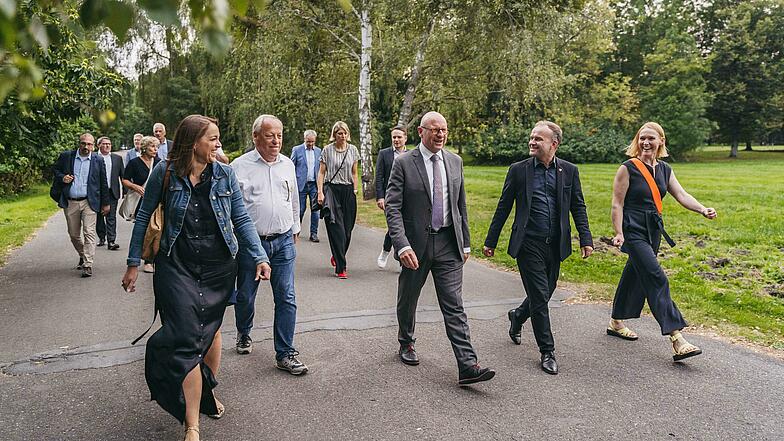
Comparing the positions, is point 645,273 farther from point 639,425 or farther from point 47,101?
point 47,101

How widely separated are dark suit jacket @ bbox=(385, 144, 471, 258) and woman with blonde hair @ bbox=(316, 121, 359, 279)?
3.76 m

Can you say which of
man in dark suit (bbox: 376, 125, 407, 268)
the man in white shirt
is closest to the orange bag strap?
the man in white shirt

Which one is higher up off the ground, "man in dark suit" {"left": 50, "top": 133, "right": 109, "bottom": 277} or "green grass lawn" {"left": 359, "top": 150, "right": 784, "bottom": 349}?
"man in dark suit" {"left": 50, "top": 133, "right": 109, "bottom": 277}

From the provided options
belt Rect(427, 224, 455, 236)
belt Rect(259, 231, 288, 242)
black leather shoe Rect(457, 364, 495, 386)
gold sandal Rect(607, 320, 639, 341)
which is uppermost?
belt Rect(427, 224, 455, 236)

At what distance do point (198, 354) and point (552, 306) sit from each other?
4.47m

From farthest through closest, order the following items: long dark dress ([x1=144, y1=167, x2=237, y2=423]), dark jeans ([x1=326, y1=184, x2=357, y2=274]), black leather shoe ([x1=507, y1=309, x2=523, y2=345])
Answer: dark jeans ([x1=326, y1=184, x2=357, y2=274]) → black leather shoe ([x1=507, y1=309, x2=523, y2=345]) → long dark dress ([x1=144, y1=167, x2=237, y2=423])

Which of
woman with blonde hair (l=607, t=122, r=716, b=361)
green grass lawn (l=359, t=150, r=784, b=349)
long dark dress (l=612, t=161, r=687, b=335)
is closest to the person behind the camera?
long dark dress (l=612, t=161, r=687, b=335)

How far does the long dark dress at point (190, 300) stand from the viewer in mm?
3771

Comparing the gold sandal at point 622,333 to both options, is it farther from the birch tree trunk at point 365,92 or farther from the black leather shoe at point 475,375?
the birch tree trunk at point 365,92

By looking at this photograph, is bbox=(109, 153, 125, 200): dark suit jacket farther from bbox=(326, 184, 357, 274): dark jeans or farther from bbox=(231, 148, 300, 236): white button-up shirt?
bbox=(231, 148, 300, 236): white button-up shirt

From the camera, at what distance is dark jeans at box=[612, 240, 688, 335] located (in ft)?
17.6

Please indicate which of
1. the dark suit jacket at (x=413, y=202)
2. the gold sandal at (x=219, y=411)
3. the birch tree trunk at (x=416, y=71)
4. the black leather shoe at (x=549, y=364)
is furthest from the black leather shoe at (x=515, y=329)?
the birch tree trunk at (x=416, y=71)

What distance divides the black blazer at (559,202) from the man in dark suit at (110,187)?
21.6ft

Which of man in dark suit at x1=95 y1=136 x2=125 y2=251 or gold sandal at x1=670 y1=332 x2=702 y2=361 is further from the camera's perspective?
man in dark suit at x1=95 y1=136 x2=125 y2=251
